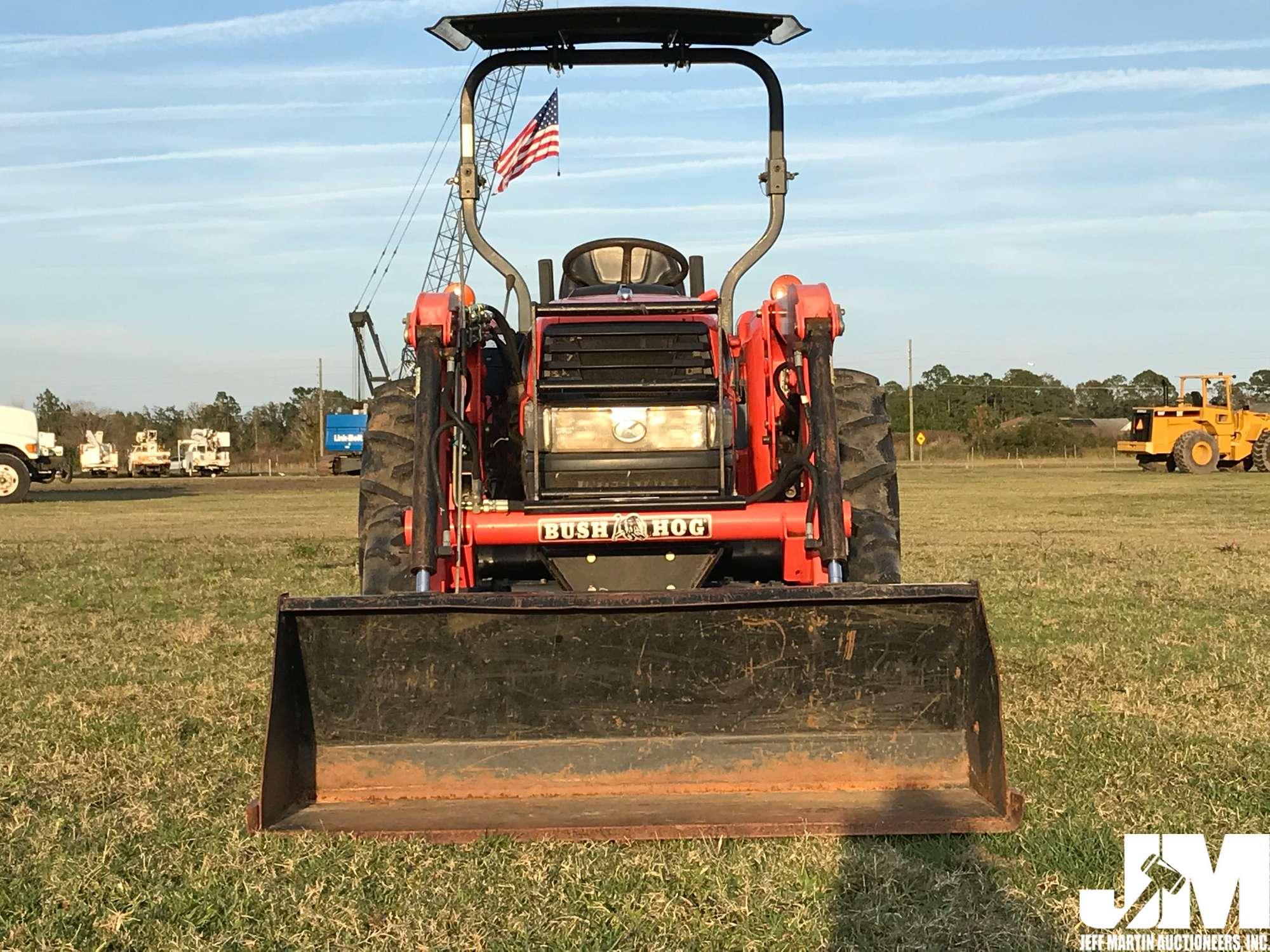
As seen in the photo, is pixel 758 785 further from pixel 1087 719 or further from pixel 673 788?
pixel 1087 719

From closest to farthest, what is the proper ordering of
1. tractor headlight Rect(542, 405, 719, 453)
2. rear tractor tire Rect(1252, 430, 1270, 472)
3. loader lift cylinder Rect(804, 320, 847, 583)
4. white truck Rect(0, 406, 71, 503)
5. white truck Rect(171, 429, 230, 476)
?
loader lift cylinder Rect(804, 320, 847, 583)
tractor headlight Rect(542, 405, 719, 453)
white truck Rect(0, 406, 71, 503)
rear tractor tire Rect(1252, 430, 1270, 472)
white truck Rect(171, 429, 230, 476)

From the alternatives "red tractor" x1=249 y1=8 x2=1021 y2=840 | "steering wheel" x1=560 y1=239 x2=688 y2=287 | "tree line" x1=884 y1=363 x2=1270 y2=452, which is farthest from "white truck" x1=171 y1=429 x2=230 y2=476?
"red tractor" x1=249 y1=8 x2=1021 y2=840

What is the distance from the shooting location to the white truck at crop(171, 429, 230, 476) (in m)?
68.4

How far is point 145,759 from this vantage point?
209 inches

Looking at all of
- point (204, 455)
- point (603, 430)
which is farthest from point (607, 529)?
point (204, 455)

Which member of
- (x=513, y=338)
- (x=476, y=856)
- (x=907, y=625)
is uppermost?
(x=513, y=338)

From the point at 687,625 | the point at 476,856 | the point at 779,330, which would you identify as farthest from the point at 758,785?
the point at 779,330

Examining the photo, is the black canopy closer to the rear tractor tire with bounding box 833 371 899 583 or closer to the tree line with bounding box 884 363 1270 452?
the rear tractor tire with bounding box 833 371 899 583

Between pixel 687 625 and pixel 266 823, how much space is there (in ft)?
4.81

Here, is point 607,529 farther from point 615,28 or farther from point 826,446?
point 615,28

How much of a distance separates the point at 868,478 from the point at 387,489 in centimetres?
218

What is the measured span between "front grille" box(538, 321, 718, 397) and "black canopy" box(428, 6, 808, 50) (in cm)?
122

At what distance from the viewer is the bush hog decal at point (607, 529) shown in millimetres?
5383

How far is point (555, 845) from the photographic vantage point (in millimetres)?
4180
